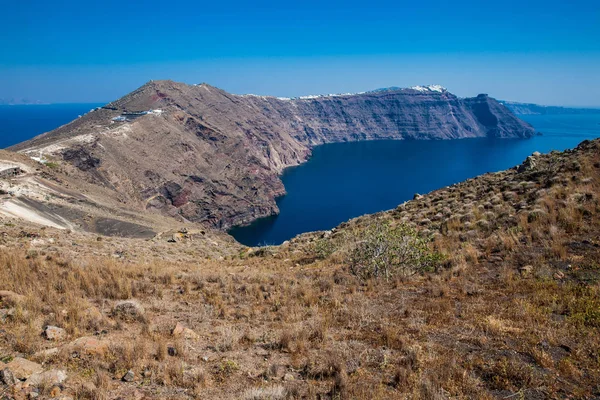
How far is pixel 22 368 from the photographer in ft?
17.3

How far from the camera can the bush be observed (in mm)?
11820

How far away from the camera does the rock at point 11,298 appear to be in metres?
7.82

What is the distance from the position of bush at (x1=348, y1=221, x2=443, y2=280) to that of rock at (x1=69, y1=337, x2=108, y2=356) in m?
8.12

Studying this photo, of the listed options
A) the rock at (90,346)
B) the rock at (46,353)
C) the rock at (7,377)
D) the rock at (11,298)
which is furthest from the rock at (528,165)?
the rock at (7,377)

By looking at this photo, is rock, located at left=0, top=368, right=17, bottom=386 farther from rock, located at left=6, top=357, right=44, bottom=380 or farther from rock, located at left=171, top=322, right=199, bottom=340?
rock, located at left=171, top=322, right=199, bottom=340

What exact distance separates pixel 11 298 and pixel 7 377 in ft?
13.0

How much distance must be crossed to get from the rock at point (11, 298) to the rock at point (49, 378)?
3647 mm

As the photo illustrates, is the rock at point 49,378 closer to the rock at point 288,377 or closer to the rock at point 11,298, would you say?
the rock at point 288,377

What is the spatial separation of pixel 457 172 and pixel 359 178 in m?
43.1

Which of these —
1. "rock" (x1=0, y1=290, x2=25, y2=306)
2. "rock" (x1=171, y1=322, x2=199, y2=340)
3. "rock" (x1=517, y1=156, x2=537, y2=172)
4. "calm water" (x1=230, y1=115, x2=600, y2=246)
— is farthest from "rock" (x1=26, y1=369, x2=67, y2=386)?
"calm water" (x1=230, y1=115, x2=600, y2=246)

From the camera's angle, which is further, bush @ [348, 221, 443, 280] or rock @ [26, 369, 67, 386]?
bush @ [348, 221, 443, 280]

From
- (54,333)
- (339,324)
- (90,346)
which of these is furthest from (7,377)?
(339,324)

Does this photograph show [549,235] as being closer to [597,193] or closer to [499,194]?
[597,193]

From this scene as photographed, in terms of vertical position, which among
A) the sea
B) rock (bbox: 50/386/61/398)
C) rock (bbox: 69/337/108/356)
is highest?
rock (bbox: 50/386/61/398)
